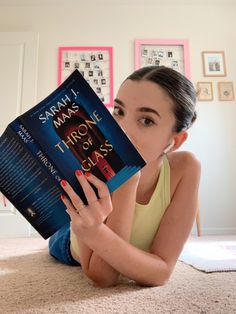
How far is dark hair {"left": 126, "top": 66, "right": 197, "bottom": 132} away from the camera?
2.19 ft

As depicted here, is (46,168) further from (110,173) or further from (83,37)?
(83,37)

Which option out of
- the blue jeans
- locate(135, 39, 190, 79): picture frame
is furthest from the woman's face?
locate(135, 39, 190, 79): picture frame

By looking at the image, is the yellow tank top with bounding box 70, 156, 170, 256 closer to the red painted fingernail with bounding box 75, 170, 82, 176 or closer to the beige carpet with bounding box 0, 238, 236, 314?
the beige carpet with bounding box 0, 238, 236, 314

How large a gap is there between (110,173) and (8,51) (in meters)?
2.28

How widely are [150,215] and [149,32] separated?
87.7 inches

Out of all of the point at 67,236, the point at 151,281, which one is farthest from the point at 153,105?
the point at 67,236

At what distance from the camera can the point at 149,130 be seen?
629 mm

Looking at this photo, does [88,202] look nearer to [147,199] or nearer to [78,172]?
[78,172]

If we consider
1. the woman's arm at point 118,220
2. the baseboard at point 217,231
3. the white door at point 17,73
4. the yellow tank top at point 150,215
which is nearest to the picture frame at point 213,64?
the baseboard at point 217,231

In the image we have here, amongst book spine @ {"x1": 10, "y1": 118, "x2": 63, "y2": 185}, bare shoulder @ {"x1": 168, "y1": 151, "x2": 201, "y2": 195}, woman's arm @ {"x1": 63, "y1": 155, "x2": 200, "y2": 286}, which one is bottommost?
woman's arm @ {"x1": 63, "y1": 155, "x2": 200, "y2": 286}

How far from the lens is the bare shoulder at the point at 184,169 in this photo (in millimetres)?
728

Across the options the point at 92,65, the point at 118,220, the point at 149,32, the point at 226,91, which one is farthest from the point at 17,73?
the point at 118,220

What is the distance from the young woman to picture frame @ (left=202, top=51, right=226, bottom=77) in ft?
6.45

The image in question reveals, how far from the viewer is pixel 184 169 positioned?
739 mm
